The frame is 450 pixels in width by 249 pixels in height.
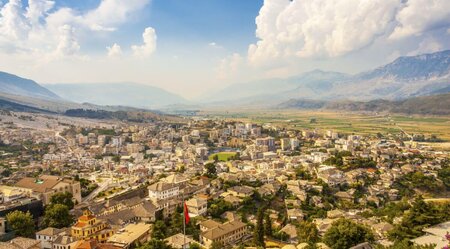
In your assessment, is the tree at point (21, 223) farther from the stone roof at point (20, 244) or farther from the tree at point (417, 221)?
the tree at point (417, 221)

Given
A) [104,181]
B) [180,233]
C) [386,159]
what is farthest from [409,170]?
[104,181]

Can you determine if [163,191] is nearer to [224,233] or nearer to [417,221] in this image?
[224,233]

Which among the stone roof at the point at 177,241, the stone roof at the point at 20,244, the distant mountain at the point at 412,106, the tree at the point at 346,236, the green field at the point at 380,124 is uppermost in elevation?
the distant mountain at the point at 412,106

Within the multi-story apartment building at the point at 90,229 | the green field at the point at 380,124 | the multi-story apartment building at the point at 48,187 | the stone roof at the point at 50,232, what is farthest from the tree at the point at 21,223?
the green field at the point at 380,124

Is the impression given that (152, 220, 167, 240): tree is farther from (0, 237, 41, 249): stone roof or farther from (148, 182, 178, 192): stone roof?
(148, 182, 178, 192): stone roof

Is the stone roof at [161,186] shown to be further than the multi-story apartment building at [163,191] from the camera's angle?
Yes

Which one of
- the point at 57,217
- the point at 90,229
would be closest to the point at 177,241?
the point at 90,229

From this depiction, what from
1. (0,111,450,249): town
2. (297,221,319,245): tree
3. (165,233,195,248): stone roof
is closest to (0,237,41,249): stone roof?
(0,111,450,249): town
